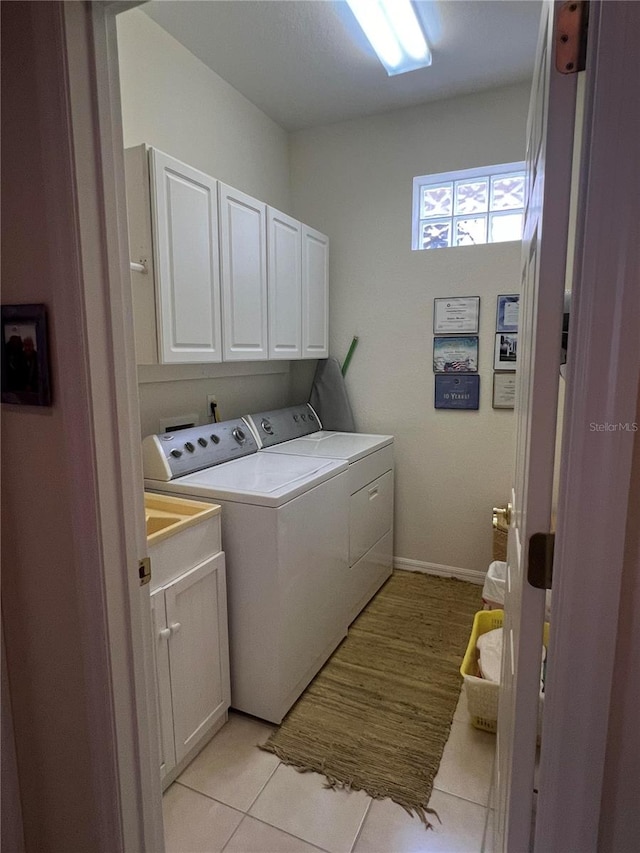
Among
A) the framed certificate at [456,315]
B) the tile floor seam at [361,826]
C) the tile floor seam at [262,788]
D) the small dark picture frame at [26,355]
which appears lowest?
the tile floor seam at [361,826]

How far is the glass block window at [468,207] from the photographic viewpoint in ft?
8.94

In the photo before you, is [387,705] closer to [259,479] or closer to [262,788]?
[262,788]

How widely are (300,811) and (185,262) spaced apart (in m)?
1.93

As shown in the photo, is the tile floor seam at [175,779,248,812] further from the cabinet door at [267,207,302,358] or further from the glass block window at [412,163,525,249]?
the glass block window at [412,163,525,249]

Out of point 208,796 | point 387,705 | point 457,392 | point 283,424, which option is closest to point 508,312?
point 457,392

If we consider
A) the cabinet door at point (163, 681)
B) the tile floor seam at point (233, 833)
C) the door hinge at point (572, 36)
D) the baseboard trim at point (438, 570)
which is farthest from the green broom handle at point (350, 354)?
the door hinge at point (572, 36)

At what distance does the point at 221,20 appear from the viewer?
2008mm

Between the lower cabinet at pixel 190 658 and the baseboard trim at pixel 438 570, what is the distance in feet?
5.23

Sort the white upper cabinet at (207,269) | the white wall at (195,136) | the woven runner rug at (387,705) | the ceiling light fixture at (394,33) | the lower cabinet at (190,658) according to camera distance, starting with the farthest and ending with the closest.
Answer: the white wall at (195,136) < the ceiling light fixture at (394,33) < the white upper cabinet at (207,269) < the woven runner rug at (387,705) < the lower cabinet at (190,658)

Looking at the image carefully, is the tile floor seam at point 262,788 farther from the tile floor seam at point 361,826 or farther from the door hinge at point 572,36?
the door hinge at point 572,36

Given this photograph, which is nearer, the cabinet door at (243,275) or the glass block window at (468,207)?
the cabinet door at (243,275)

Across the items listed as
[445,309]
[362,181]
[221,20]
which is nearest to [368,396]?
[445,309]

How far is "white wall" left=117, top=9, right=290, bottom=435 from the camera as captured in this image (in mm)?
2002

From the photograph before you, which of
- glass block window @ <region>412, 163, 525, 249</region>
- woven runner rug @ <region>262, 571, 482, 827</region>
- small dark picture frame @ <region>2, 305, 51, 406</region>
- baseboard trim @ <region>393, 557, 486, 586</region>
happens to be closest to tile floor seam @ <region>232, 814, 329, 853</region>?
woven runner rug @ <region>262, 571, 482, 827</region>
